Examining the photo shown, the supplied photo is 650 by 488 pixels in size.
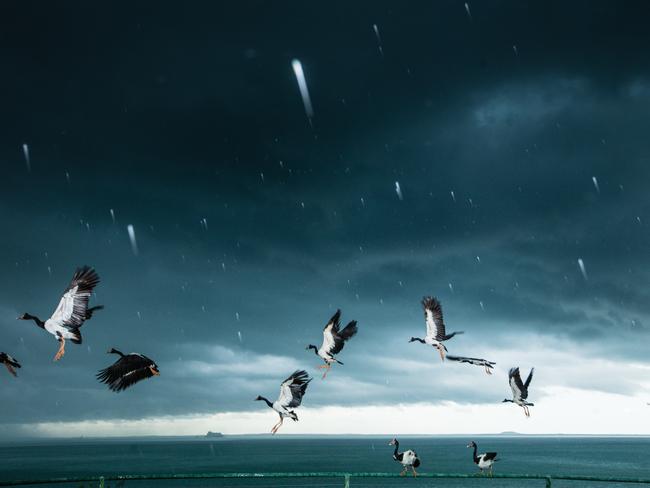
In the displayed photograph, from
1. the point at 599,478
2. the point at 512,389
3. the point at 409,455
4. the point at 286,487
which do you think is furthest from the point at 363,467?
the point at 599,478

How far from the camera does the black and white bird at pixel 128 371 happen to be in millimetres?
11039

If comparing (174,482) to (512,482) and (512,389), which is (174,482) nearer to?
(512,482)

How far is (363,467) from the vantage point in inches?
5561

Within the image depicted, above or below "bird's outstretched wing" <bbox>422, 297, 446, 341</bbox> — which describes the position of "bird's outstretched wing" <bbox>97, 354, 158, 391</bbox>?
below

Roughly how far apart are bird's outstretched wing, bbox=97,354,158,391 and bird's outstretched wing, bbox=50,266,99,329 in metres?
1.14

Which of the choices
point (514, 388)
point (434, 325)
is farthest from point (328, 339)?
point (514, 388)

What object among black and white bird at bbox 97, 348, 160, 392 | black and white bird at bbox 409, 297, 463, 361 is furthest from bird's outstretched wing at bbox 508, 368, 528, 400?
black and white bird at bbox 97, 348, 160, 392

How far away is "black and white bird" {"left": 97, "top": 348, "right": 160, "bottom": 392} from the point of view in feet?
36.2

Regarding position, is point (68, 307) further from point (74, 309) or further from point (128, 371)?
point (128, 371)

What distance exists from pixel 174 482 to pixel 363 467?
47.7 meters

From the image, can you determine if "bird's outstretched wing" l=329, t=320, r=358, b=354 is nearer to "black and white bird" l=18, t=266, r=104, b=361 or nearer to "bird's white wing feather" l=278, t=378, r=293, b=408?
"bird's white wing feather" l=278, t=378, r=293, b=408

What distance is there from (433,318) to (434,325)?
23 cm

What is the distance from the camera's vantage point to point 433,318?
1714cm

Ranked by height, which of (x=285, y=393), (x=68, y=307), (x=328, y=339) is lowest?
(x=285, y=393)
